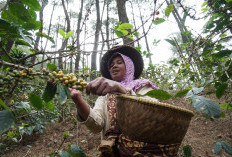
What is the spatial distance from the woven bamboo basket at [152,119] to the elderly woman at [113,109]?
0.25 feet

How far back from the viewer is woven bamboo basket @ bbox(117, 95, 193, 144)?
811 millimetres

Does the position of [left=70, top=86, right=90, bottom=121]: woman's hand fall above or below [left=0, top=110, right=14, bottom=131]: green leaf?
below

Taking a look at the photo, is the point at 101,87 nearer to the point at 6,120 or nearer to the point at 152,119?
the point at 152,119

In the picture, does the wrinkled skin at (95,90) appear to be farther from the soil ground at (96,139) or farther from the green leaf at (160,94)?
the soil ground at (96,139)

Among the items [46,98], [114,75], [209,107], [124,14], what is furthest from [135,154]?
[124,14]

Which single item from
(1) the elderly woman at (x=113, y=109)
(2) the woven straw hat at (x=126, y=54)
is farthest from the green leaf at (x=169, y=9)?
(2) the woven straw hat at (x=126, y=54)

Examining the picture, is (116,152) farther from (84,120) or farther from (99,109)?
(99,109)

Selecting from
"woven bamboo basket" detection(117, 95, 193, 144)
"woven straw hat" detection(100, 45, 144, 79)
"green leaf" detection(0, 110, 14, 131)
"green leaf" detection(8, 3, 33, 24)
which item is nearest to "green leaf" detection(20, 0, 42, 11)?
"green leaf" detection(8, 3, 33, 24)

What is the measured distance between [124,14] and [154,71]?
1.87m

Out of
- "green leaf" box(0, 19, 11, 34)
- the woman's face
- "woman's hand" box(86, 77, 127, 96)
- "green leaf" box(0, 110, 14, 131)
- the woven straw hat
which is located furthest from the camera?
the woven straw hat

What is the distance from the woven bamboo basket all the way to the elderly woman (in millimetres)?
77

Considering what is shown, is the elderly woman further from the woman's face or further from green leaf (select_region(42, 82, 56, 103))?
green leaf (select_region(42, 82, 56, 103))

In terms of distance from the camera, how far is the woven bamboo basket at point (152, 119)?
81 cm

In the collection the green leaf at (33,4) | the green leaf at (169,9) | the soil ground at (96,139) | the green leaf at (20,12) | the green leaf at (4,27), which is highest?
the green leaf at (169,9)
